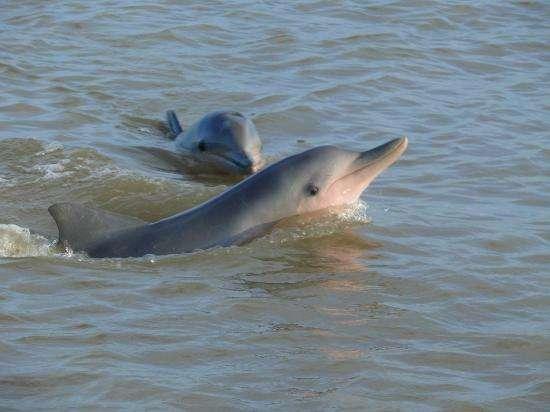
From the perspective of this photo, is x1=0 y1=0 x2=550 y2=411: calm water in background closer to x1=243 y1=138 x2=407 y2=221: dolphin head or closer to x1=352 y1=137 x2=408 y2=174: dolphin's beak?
x1=243 y1=138 x2=407 y2=221: dolphin head

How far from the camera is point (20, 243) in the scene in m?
9.26

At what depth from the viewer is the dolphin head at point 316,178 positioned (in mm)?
9219

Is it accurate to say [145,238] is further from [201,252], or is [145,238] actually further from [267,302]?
[267,302]

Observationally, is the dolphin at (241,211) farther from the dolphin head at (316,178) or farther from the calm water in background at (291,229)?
the calm water in background at (291,229)

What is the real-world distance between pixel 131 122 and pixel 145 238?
4.89 metres

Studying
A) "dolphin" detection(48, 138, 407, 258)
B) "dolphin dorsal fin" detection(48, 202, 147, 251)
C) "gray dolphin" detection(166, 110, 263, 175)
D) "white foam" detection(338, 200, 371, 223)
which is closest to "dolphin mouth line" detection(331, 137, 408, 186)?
"dolphin" detection(48, 138, 407, 258)

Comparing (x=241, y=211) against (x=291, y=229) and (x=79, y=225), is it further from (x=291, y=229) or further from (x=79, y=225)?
(x=79, y=225)

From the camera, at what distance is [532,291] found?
849 cm

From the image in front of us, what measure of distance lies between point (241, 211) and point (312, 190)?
555 millimetres

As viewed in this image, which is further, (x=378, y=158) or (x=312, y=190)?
(x=378, y=158)

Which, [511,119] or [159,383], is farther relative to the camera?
[511,119]

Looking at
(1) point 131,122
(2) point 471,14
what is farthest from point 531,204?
(2) point 471,14

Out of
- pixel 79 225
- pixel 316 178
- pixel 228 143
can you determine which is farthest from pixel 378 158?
pixel 228 143

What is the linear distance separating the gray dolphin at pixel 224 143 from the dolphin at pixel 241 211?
8.62ft
